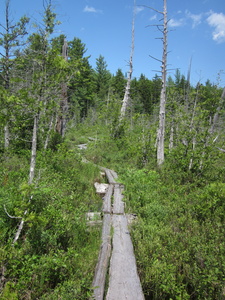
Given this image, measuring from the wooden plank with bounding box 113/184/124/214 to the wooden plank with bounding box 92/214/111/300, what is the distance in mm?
827

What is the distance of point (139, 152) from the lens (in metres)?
10.2

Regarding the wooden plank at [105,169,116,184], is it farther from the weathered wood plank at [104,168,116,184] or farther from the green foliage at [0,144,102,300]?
the green foliage at [0,144,102,300]

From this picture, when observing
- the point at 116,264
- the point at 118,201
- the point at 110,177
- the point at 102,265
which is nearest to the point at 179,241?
the point at 116,264

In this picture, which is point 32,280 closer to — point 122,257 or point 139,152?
point 122,257

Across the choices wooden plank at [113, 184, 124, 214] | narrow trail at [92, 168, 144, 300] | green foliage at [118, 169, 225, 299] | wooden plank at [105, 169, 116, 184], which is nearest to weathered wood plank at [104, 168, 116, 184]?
wooden plank at [105, 169, 116, 184]

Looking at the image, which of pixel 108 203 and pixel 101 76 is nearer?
pixel 108 203

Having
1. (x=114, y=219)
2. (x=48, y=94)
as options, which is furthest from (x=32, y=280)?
(x=48, y=94)

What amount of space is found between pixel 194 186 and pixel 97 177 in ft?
13.8

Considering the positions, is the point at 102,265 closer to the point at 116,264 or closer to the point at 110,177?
the point at 116,264

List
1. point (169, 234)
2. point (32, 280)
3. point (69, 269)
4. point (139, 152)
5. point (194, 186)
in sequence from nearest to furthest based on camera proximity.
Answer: point (32, 280), point (69, 269), point (169, 234), point (194, 186), point (139, 152)

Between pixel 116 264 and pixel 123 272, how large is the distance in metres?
0.22

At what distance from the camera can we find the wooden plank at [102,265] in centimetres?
265

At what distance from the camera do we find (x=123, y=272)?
10.1 feet

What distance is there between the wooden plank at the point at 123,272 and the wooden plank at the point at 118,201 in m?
1.03
